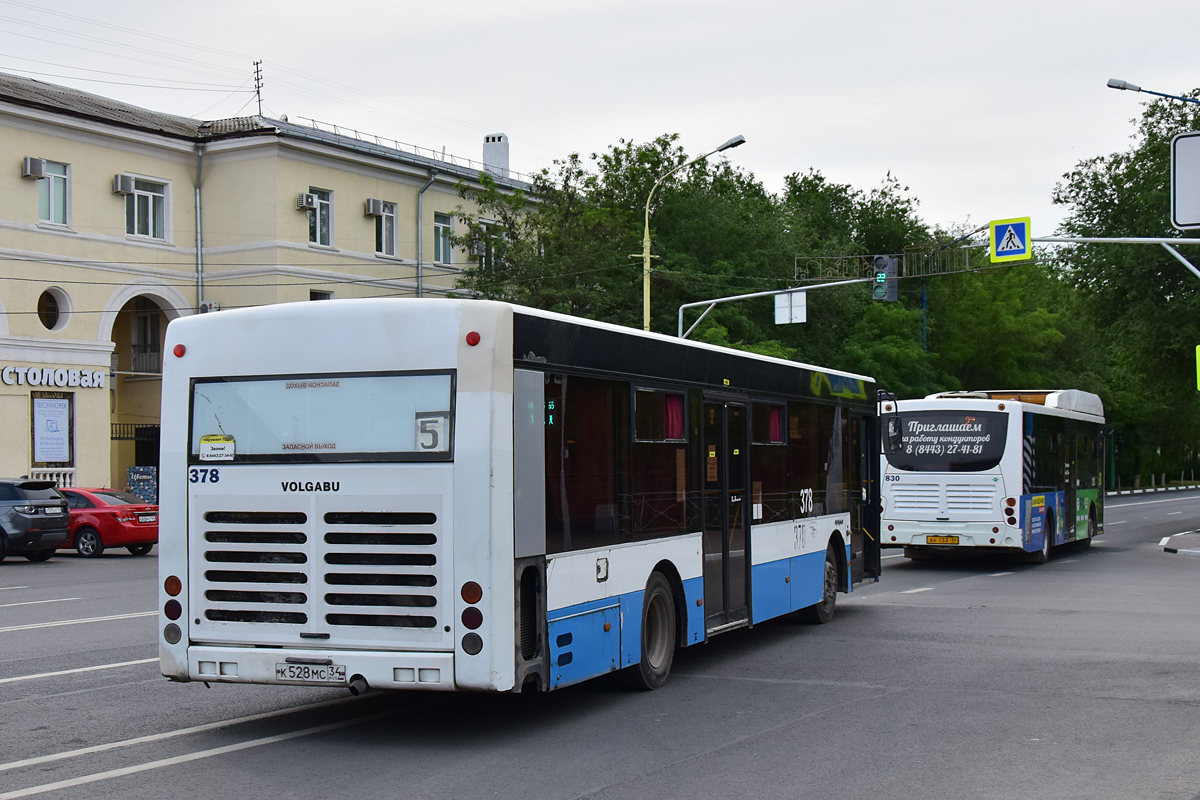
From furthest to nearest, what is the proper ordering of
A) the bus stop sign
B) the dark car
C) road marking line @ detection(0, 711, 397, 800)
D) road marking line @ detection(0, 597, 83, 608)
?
the dark car → road marking line @ detection(0, 597, 83, 608) → the bus stop sign → road marking line @ detection(0, 711, 397, 800)

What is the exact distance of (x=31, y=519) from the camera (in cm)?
2586

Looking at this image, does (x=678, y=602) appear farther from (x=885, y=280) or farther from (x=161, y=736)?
(x=885, y=280)

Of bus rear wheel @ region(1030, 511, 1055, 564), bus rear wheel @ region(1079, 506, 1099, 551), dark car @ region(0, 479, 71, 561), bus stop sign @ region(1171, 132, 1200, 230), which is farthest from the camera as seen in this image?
bus rear wheel @ region(1079, 506, 1099, 551)

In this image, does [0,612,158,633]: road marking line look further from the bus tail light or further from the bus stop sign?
the bus stop sign

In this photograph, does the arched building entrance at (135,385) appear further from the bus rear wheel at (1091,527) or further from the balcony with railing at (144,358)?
the bus rear wheel at (1091,527)

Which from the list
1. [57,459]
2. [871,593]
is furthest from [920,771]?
[57,459]

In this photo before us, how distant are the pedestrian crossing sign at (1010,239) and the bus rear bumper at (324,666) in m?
23.2

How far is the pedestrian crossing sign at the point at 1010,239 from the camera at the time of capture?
28.6 metres

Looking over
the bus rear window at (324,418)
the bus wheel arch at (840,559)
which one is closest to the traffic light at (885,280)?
the bus wheel arch at (840,559)

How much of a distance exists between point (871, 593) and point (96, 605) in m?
10.3

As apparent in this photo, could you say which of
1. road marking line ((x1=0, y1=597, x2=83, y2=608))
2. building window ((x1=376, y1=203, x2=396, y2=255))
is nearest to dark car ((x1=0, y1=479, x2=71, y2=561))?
road marking line ((x1=0, y1=597, x2=83, y2=608))

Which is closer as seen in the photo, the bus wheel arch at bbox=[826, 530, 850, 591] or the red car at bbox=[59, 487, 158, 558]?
the bus wheel arch at bbox=[826, 530, 850, 591]

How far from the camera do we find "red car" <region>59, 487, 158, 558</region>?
28.4m

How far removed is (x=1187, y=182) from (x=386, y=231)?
1449 inches
